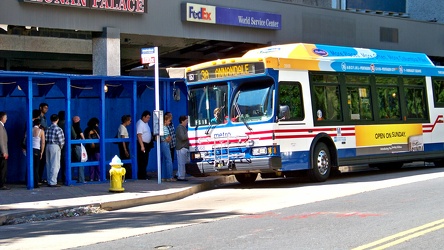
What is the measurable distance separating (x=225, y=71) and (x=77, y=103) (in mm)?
4636

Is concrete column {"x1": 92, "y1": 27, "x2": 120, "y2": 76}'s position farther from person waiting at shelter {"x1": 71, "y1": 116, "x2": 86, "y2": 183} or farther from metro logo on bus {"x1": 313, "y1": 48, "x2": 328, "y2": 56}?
metro logo on bus {"x1": 313, "y1": 48, "x2": 328, "y2": 56}

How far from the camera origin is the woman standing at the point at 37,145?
58.7ft

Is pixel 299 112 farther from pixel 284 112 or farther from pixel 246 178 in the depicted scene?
pixel 246 178

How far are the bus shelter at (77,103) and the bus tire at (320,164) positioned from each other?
12.9 ft

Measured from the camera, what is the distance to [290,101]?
1808 cm

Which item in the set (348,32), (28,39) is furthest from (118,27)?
(348,32)

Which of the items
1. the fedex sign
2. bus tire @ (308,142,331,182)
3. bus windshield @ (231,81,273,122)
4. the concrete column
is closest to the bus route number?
bus windshield @ (231,81,273,122)

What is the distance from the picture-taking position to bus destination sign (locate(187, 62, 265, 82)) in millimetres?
17812

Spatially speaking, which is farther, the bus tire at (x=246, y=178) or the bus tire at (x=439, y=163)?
the bus tire at (x=439, y=163)

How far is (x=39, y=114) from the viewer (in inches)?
729

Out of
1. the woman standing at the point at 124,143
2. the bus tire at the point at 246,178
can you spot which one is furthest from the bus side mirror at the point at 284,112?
the woman standing at the point at 124,143

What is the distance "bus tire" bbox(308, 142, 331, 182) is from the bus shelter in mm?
3921

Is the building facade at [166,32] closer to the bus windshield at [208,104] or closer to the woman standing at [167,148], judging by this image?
the woman standing at [167,148]

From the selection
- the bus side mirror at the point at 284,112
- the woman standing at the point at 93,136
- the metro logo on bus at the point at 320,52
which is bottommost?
the woman standing at the point at 93,136
